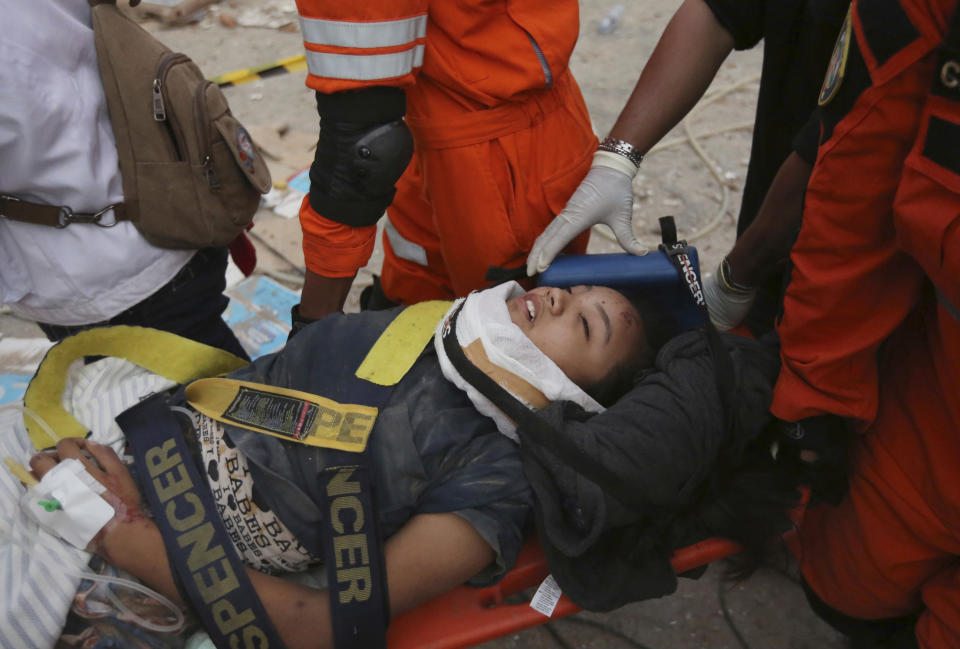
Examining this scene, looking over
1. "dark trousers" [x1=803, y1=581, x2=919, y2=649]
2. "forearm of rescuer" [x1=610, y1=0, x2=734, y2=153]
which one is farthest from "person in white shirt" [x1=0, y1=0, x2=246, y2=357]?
"dark trousers" [x1=803, y1=581, x2=919, y2=649]

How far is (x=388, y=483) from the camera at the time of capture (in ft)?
4.73

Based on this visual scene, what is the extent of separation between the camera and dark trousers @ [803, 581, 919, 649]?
4.86 feet

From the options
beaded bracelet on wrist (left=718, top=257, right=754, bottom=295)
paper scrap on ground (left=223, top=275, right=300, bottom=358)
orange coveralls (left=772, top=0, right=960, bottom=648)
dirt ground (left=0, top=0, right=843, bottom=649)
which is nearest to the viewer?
orange coveralls (left=772, top=0, right=960, bottom=648)

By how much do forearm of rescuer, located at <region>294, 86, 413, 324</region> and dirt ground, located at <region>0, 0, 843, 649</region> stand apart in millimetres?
1160

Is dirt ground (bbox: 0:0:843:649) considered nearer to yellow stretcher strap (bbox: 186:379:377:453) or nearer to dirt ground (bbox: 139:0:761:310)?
dirt ground (bbox: 139:0:761:310)

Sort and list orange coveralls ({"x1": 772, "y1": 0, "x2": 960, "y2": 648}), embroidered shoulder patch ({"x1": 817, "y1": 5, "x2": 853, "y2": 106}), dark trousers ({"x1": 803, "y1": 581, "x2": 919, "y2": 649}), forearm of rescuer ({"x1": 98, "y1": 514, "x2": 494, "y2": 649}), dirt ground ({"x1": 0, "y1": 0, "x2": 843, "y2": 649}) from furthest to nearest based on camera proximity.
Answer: dirt ground ({"x1": 0, "y1": 0, "x2": 843, "y2": 649}), dark trousers ({"x1": 803, "y1": 581, "x2": 919, "y2": 649}), forearm of rescuer ({"x1": 98, "y1": 514, "x2": 494, "y2": 649}), embroidered shoulder patch ({"x1": 817, "y1": 5, "x2": 853, "y2": 106}), orange coveralls ({"x1": 772, "y1": 0, "x2": 960, "y2": 648})

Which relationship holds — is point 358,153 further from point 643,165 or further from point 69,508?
point 643,165

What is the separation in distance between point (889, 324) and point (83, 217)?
1.61 meters

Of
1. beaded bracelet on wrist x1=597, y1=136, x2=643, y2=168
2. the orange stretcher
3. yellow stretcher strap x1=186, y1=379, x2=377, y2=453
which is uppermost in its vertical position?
beaded bracelet on wrist x1=597, y1=136, x2=643, y2=168

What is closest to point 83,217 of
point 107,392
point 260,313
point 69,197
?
point 69,197

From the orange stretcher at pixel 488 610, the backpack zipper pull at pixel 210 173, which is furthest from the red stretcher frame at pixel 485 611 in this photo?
the backpack zipper pull at pixel 210 173

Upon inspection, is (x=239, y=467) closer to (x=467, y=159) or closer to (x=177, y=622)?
(x=177, y=622)

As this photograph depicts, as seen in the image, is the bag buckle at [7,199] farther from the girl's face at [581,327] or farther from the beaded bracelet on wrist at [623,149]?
the beaded bracelet on wrist at [623,149]

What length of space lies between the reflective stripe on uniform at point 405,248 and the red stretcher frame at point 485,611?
3.04 feet
